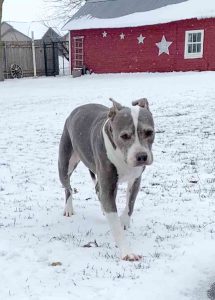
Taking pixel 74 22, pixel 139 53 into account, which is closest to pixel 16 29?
pixel 74 22

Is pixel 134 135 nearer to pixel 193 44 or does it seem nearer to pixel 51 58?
pixel 193 44

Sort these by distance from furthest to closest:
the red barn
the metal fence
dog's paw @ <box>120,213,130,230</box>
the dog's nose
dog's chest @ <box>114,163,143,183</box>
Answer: the metal fence < the red barn < dog's paw @ <box>120,213,130,230</box> < dog's chest @ <box>114,163,143,183</box> < the dog's nose

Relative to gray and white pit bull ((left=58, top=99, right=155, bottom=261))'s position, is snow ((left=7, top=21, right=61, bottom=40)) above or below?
above

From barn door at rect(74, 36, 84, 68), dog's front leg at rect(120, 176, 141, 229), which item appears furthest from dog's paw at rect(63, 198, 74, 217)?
barn door at rect(74, 36, 84, 68)

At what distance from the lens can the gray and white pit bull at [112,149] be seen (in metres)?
3.64

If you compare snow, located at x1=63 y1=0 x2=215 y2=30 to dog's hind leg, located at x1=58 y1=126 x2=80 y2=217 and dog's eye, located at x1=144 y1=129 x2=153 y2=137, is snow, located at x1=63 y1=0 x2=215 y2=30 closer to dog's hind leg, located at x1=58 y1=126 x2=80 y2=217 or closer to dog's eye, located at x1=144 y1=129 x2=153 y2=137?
dog's hind leg, located at x1=58 y1=126 x2=80 y2=217

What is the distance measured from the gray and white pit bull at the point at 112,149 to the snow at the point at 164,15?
1862 cm

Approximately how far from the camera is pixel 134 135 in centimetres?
363

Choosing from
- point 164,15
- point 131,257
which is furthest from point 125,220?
point 164,15

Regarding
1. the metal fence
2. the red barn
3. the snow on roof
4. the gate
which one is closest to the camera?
the red barn

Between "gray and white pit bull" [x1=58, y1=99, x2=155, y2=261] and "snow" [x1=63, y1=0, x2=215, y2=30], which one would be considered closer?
"gray and white pit bull" [x1=58, y1=99, x2=155, y2=261]

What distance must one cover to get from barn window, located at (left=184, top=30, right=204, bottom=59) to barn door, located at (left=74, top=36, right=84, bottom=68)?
273 inches

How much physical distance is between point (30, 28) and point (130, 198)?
145 feet

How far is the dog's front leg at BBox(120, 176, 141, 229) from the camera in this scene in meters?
4.48
